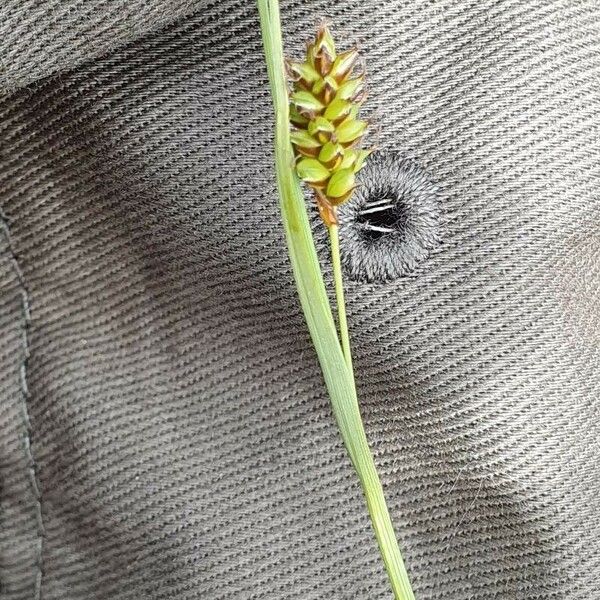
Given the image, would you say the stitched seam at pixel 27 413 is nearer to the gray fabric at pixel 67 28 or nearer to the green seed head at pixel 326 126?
the gray fabric at pixel 67 28

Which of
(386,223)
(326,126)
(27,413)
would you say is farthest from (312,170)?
(27,413)

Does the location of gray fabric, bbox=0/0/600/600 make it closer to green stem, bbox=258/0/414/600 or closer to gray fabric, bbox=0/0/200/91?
gray fabric, bbox=0/0/200/91

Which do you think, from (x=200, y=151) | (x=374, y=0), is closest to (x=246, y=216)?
(x=200, y=151)

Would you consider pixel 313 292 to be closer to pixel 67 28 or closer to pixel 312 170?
pixel 312 170

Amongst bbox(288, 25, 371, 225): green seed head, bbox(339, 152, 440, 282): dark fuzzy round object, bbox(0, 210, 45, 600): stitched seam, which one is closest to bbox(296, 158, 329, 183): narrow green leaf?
bbox(288, 25, 371, 225): green seed head

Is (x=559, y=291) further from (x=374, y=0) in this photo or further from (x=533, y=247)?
(x=374, y=0)

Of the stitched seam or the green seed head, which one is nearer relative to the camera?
the green seed head
